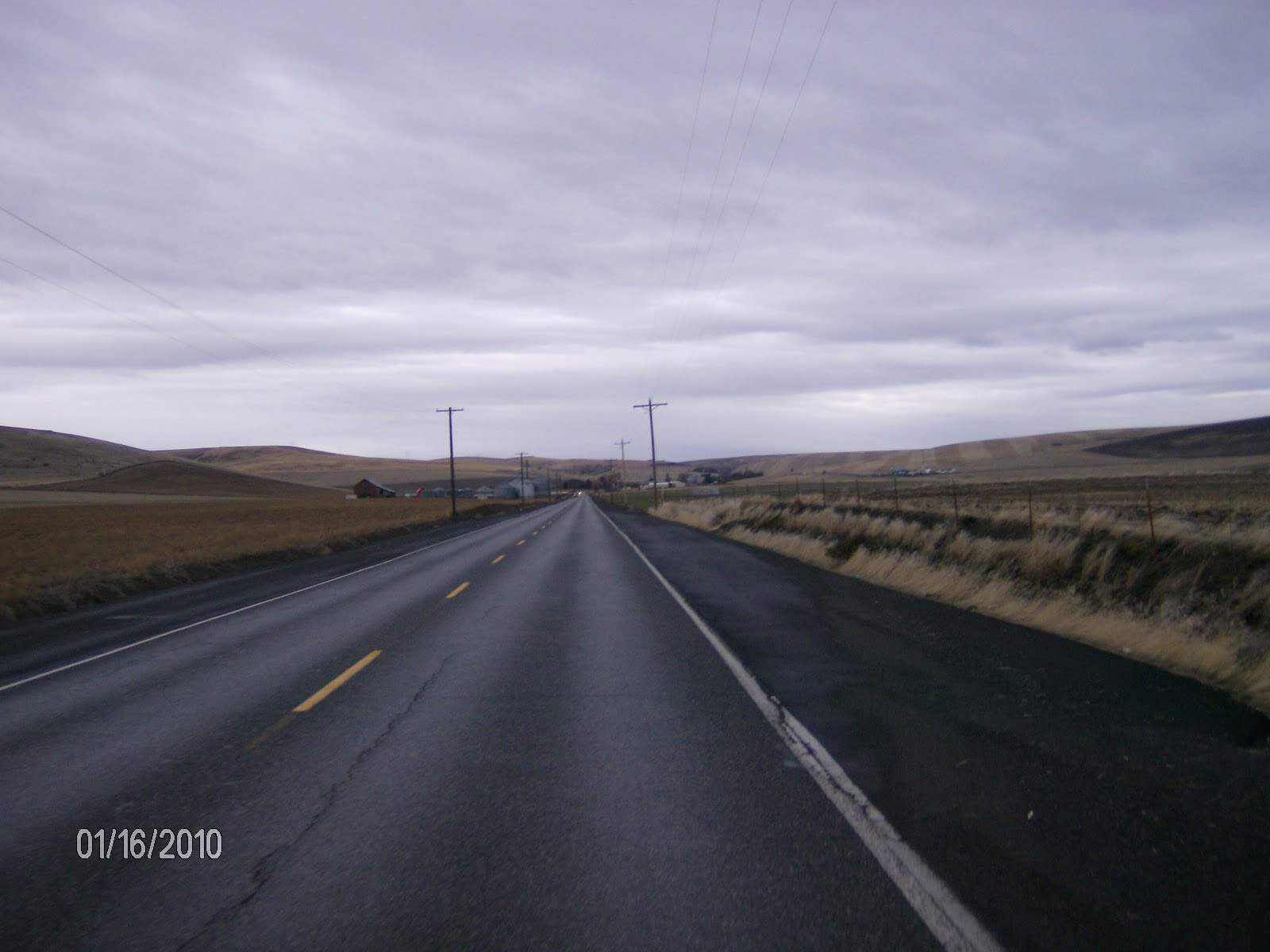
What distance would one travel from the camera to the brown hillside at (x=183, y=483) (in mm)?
111125

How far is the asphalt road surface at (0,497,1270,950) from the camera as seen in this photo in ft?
12.8

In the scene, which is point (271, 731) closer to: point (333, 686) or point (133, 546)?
point (333, 686)

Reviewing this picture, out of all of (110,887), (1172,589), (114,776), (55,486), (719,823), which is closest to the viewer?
(110,887)

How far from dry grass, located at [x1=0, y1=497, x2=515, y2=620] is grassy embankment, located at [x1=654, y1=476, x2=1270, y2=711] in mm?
15710

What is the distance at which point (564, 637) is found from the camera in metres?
11.4

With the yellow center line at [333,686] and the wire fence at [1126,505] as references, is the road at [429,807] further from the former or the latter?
the wire fence at [1126,505]

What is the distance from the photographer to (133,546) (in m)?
30.4

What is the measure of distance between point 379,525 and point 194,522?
11.3 meters

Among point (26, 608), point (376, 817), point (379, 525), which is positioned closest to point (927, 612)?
point (376, 817)

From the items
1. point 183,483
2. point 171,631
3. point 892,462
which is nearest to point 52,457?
point 183,483

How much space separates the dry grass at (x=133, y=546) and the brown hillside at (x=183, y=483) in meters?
52.4

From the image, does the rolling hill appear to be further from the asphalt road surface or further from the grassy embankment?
the asphalt road surface

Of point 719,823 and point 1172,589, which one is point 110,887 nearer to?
point 719,823

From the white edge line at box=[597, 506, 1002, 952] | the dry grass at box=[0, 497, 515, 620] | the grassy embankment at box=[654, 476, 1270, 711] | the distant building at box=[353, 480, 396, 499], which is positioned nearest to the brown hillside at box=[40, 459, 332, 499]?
the distant building at box=[353, 480, 396, 499]
